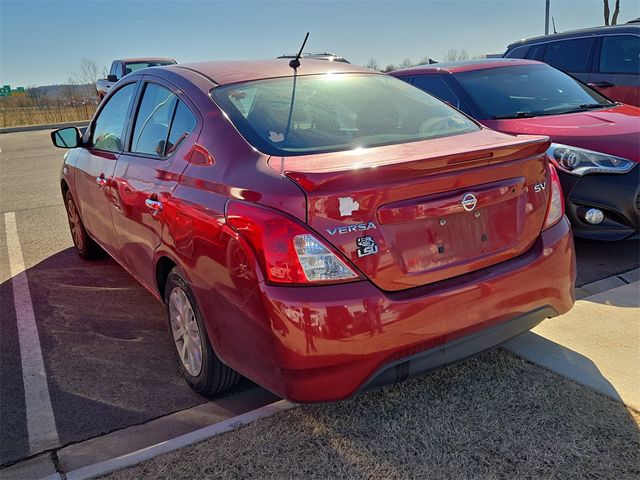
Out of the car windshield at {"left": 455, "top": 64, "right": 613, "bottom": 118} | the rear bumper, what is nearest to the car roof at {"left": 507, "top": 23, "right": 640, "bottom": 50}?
the car windshield at {"left": 455, "top": 64, "right": 613, "bottom": 118}

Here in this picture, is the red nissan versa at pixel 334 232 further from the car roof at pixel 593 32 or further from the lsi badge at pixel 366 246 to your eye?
the car roof at pixel 593 32

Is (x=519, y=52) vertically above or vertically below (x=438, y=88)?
above

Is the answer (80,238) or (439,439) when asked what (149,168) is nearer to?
(439,439)

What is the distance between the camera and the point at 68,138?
15.1 feet

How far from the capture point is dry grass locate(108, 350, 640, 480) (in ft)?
7.43

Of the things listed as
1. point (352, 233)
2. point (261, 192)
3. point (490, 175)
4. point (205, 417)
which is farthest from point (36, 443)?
point (490, 175)

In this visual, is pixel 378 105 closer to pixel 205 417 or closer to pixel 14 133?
pixel 205 417

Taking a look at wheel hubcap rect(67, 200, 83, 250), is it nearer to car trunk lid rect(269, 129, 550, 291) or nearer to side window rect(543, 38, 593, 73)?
car trunk lid rect(269, 129, 550, 291)

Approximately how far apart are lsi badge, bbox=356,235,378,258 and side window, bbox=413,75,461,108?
143 inches

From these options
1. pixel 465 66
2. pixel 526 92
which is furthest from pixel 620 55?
pixel 465 66

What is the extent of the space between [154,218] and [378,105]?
134cm

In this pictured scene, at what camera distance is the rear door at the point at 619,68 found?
7.30 meters

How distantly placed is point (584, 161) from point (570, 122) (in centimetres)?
60

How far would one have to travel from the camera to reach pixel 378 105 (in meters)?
3.14
